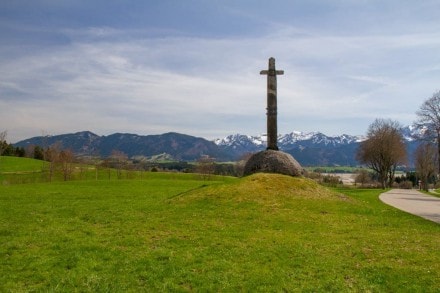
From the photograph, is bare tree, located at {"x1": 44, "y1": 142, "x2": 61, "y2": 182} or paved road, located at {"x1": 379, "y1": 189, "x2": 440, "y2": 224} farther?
bare tree, located at {"x1": 44, "y1": 142, "x2": 61, "y2": 182}

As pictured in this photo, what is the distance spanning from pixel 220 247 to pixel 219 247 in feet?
0.13

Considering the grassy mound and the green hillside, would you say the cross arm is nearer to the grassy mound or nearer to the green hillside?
the grassy mound

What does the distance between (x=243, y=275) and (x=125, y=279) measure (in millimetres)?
3780

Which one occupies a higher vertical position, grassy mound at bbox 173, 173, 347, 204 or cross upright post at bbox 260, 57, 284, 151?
cross upright post at bbox 260, 57, 284, 151

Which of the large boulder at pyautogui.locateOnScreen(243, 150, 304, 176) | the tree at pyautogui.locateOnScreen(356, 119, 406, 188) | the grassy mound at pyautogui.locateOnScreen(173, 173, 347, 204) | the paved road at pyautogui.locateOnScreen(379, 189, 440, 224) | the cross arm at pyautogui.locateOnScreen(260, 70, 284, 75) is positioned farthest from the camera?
the tree at pyautogui.locateOnScreen(356, 119, 406, 188)

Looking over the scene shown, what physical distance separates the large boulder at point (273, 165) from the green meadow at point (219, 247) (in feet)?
21.9

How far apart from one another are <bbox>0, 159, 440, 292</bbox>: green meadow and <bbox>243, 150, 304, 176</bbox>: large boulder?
6.67m

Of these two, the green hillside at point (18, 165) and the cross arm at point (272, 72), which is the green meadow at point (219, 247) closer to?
the cross arm at point (272, 72)

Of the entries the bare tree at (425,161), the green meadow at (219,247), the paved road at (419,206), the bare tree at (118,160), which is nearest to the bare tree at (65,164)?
the bare tree at (118,160)

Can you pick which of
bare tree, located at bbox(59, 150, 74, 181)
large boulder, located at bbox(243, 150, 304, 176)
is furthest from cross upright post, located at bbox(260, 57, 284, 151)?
bare tree, located at bbox(59, 150, 74, 181)

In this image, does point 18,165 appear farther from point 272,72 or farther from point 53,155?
point 272,72

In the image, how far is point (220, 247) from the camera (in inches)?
626

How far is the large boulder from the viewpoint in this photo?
111ft

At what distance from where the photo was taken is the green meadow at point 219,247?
12.2 m
